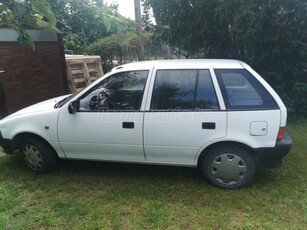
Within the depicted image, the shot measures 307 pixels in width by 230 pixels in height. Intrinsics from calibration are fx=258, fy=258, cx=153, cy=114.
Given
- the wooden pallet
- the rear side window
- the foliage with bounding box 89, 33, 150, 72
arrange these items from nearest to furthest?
the rear side window, the wooden pallet, the foliage with bounding box 89, 33, 150, 72

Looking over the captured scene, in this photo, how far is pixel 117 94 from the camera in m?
3.52

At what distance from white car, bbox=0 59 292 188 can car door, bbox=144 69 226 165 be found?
0.01m

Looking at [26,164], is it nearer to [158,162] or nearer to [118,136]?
[118,136]

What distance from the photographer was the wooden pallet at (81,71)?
852 cm

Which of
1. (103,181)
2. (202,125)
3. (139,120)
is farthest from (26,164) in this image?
(202,125)

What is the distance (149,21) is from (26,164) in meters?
5.23

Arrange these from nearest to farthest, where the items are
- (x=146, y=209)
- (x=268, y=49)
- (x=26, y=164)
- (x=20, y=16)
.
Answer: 1. (x=20, y=16)
2. (x=146, y=209)
3. (x=26, y=164)
4. (x=268, y=49)

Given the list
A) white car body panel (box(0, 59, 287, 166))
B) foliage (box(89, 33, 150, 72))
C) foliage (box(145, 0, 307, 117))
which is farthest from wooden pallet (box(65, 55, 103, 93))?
white car body panel (box(0, 59, 287, 166))

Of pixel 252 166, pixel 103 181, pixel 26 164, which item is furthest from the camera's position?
pixel 26 164

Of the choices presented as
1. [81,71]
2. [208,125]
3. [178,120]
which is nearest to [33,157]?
[178,120]

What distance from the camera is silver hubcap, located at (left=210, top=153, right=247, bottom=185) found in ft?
10.7

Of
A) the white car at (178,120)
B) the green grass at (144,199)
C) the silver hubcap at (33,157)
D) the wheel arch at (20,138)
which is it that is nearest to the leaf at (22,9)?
the white car at (178,120)

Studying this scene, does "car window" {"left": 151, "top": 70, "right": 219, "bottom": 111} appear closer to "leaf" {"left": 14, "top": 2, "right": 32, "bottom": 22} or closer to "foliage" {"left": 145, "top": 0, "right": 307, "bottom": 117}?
"leaf" {"left": 14, "top": 2, "right": 32, "bottom": 22}

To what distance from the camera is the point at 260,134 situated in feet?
10.2
